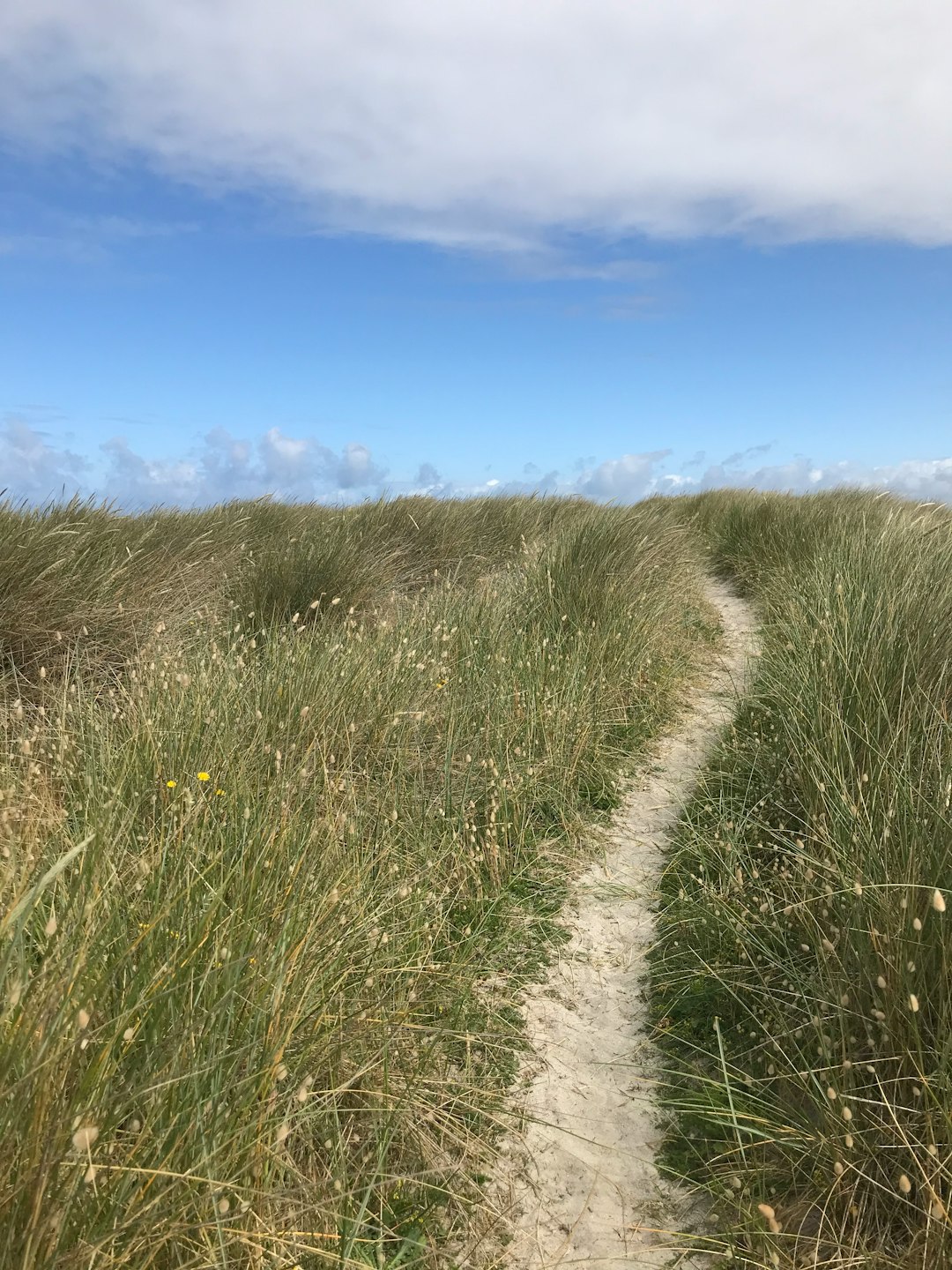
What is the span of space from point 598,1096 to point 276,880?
1.43 m

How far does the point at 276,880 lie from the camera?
2.47m

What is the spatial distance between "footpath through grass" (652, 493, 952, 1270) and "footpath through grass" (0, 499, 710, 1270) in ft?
0.84

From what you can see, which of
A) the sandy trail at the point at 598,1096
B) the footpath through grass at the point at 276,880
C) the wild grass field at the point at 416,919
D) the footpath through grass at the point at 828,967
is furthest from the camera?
the sandy trail at the point at 598,1096

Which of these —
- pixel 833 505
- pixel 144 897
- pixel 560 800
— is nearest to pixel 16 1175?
pixel 144 897

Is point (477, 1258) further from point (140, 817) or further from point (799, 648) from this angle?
point (799, 648)

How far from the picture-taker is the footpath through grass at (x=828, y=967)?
2.14 meters

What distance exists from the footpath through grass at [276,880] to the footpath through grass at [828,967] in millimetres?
257

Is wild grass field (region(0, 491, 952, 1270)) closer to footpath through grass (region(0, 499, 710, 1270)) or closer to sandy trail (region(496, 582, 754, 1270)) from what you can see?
footpath through grass (region(0, 499, 710, 1270))

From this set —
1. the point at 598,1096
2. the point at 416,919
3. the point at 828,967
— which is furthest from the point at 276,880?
the point at 828,967

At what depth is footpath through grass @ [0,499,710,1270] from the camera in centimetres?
162

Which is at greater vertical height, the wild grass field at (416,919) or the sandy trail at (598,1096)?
the wild grass field at (416,919)

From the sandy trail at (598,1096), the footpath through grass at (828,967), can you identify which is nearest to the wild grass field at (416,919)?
the footpath through grass at (828,967)

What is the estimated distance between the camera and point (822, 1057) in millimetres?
2482

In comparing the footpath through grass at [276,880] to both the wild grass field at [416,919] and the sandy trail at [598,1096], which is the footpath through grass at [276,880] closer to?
the wild grass field at [416,919]
